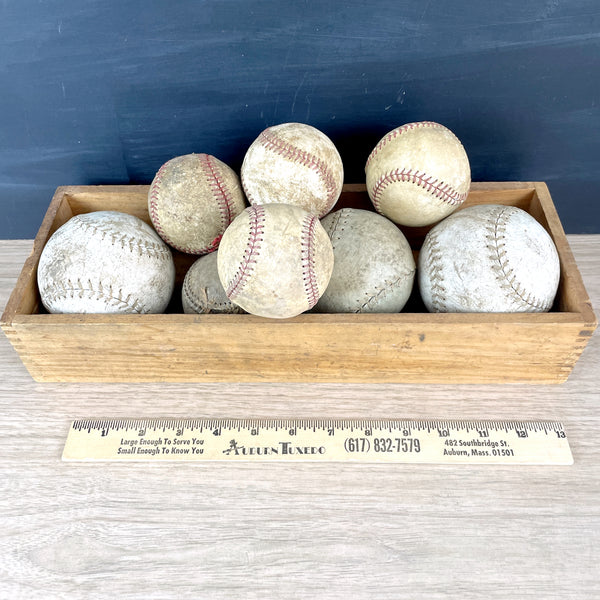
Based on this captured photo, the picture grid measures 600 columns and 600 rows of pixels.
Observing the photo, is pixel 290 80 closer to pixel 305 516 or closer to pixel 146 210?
pixel 146 210

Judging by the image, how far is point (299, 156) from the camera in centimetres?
167

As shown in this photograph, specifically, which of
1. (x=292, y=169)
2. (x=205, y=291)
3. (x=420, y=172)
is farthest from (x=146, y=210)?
(x=420, y=172)

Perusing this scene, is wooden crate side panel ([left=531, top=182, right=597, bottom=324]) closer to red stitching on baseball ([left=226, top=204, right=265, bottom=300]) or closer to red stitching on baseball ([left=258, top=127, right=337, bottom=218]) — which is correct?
red stitching on baseball ([left=258, top=127, right=337, bottom=218])

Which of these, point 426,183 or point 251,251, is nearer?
point 251,251

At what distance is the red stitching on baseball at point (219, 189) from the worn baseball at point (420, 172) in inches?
18.5

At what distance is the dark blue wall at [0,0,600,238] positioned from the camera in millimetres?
1776

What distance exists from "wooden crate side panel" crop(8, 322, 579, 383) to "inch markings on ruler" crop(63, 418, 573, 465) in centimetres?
15

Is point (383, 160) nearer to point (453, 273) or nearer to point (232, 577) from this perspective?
point (453, 273)

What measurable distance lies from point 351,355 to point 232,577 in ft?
2.20

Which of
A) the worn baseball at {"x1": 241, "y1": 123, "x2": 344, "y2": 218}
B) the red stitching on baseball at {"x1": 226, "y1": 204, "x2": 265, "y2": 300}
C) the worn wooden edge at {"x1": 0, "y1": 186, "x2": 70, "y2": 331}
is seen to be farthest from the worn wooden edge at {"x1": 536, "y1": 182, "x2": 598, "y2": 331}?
the worn wooden edge at {"x1": 0, "y1": 186, "x2": 70, "y2": 331}

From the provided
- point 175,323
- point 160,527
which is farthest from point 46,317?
point 160,527

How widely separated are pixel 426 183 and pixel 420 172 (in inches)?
1.5

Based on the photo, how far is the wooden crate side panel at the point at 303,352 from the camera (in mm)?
1569

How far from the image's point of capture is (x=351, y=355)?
1661 millimetres
